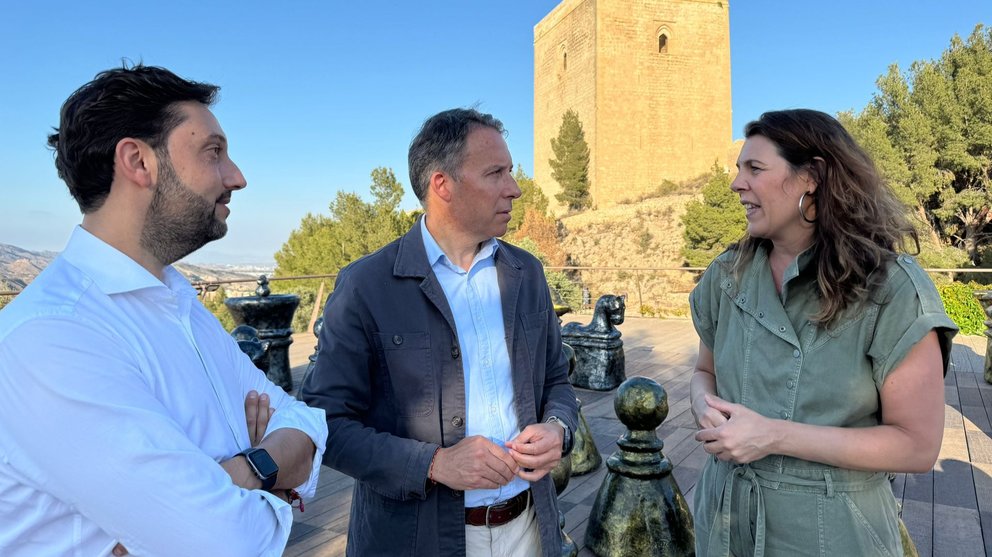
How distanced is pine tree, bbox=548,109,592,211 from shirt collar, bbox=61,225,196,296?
37.7 m

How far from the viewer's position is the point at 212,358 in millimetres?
1290

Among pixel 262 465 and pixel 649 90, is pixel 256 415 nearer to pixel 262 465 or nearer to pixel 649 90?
pixel 262 465

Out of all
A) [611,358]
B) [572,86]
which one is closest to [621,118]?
[572,86]

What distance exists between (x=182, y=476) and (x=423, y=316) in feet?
2.81

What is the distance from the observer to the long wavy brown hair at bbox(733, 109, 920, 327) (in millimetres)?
1470

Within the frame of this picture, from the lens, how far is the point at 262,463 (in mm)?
1180

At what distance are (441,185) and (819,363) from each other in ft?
3.61

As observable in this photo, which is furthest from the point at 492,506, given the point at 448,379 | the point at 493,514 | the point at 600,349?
the point at 600,349

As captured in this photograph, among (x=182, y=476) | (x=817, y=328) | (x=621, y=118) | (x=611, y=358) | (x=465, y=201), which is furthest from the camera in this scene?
(x=621, y=118)

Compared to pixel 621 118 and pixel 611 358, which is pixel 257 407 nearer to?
pixel 611 358

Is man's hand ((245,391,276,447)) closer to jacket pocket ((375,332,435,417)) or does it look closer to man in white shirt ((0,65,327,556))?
man in white shirt ((0,65,327,556))

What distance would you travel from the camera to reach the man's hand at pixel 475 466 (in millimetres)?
1543

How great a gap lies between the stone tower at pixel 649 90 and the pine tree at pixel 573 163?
51 cm

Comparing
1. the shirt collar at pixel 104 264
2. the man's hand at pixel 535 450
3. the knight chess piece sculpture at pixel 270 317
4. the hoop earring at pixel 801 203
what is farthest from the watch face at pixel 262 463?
the knight chess piece sculpture at pixel 270 317
